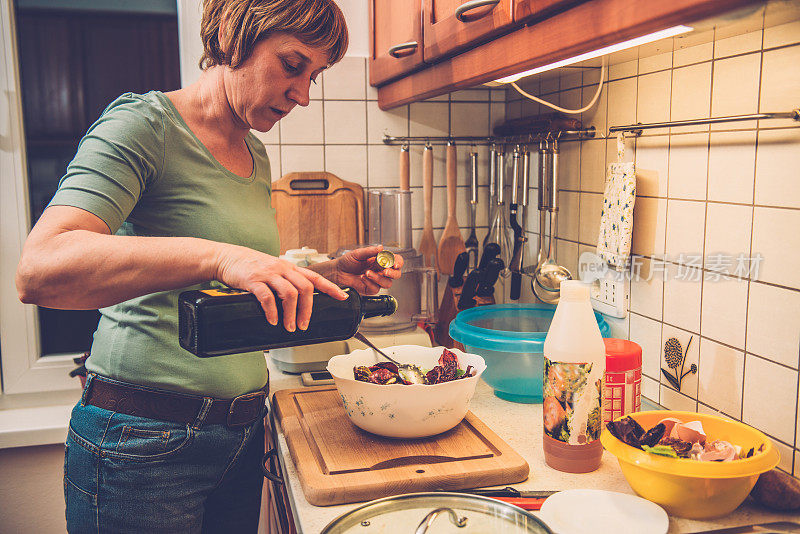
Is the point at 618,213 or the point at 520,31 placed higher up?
the point at 520,31

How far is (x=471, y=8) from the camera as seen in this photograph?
1.05 metres

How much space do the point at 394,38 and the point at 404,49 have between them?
9.5 inches

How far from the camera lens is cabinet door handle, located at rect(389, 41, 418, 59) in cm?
146

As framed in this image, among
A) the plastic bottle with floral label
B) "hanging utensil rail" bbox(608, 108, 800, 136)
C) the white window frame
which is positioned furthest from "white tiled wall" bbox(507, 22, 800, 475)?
the white window frame

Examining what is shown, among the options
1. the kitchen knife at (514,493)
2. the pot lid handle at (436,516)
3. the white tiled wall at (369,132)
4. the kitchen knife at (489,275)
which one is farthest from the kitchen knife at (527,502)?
the white tiled wall at (369,132)

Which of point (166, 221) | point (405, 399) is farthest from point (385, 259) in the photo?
point (166, 221)

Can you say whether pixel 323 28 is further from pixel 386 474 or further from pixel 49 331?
pixel 49 331

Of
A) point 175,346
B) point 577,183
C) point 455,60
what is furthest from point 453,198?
point 175,346

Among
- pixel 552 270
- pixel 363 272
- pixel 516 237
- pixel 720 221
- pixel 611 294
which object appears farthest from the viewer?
pixel 516 237

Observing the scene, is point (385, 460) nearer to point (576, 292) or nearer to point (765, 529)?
point (576, 292)

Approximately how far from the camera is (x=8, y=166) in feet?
6.28

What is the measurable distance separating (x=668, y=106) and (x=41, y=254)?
3.49 feet

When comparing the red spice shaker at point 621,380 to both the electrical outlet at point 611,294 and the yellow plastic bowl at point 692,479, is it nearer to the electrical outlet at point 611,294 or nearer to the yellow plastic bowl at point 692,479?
the yellow plastic bowl at point 692,479

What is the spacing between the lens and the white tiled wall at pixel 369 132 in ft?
6.36
